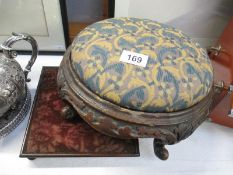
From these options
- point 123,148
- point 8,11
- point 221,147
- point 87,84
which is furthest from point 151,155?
point 8,11

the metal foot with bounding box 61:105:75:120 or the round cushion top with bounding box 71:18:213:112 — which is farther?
the metal foot with bounding box 61:105:75:120

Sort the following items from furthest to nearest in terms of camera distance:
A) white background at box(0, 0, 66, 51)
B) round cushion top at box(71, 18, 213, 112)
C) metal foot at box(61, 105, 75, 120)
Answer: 1. white background at box(0, 0, 66, 51)
2. metal foot at box(61, 105, 75, 120)
3. round cushion top at box(71, 18, 213, 112)

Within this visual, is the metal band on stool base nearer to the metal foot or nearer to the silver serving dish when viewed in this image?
the metal foot

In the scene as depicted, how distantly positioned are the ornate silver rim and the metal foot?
0.14m

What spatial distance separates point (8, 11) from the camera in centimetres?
89

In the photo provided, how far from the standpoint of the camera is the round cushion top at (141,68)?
1.77 feet

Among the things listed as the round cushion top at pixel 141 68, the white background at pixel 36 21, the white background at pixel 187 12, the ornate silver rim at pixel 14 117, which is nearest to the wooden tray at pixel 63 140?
the ornate silver rim at pixel 14 117

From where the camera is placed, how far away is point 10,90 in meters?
0.64

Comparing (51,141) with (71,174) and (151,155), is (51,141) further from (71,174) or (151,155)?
(151,155)

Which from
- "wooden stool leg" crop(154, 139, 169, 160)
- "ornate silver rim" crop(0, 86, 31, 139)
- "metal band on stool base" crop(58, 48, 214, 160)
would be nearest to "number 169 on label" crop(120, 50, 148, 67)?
"metal band on stool base" crop(58, 48, 214, 160)

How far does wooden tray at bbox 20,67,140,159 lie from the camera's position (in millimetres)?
654

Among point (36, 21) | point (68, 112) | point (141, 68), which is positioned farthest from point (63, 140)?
point (36, 21)

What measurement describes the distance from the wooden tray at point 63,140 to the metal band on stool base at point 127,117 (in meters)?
0.10

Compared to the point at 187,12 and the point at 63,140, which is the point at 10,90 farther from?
the point at 187,12
